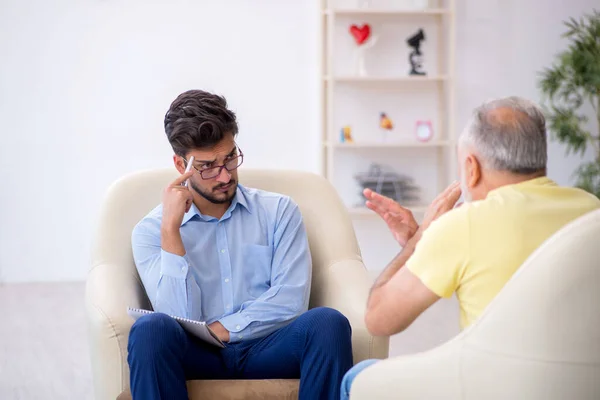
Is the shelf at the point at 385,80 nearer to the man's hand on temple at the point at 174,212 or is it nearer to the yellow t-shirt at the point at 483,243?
the man's hand on temple at the point at 174,212

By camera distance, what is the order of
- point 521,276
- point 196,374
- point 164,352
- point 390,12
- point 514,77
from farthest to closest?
point 514,77 < point 390,12 < point 196,374 < point 164,352 < point 521,276

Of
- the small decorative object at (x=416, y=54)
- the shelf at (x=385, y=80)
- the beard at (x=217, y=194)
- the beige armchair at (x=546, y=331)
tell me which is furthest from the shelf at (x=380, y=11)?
the beige armchair at (x=546, y=331)

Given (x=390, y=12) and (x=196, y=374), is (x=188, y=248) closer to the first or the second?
(x=196, y=374)

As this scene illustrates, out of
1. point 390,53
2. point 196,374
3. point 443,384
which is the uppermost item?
point 390,53

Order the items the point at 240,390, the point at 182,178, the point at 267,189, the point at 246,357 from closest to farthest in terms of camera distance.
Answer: the point at 240,390
the point at 246,357
the point at 182,178
the point at 267,189

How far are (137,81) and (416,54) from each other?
6.08 ft

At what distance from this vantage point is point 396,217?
1.89 m

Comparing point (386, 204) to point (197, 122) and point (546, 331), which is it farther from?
point (197, 122)

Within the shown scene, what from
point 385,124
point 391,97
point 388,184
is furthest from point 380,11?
point 388,184

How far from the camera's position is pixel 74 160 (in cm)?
567

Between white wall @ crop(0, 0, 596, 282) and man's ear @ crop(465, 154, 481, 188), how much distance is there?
4.14 m

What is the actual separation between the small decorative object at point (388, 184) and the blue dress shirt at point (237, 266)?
3185mm

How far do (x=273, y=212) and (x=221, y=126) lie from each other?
0.29 metres

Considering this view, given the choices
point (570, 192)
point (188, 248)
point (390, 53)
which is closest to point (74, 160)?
point (390, 53)
